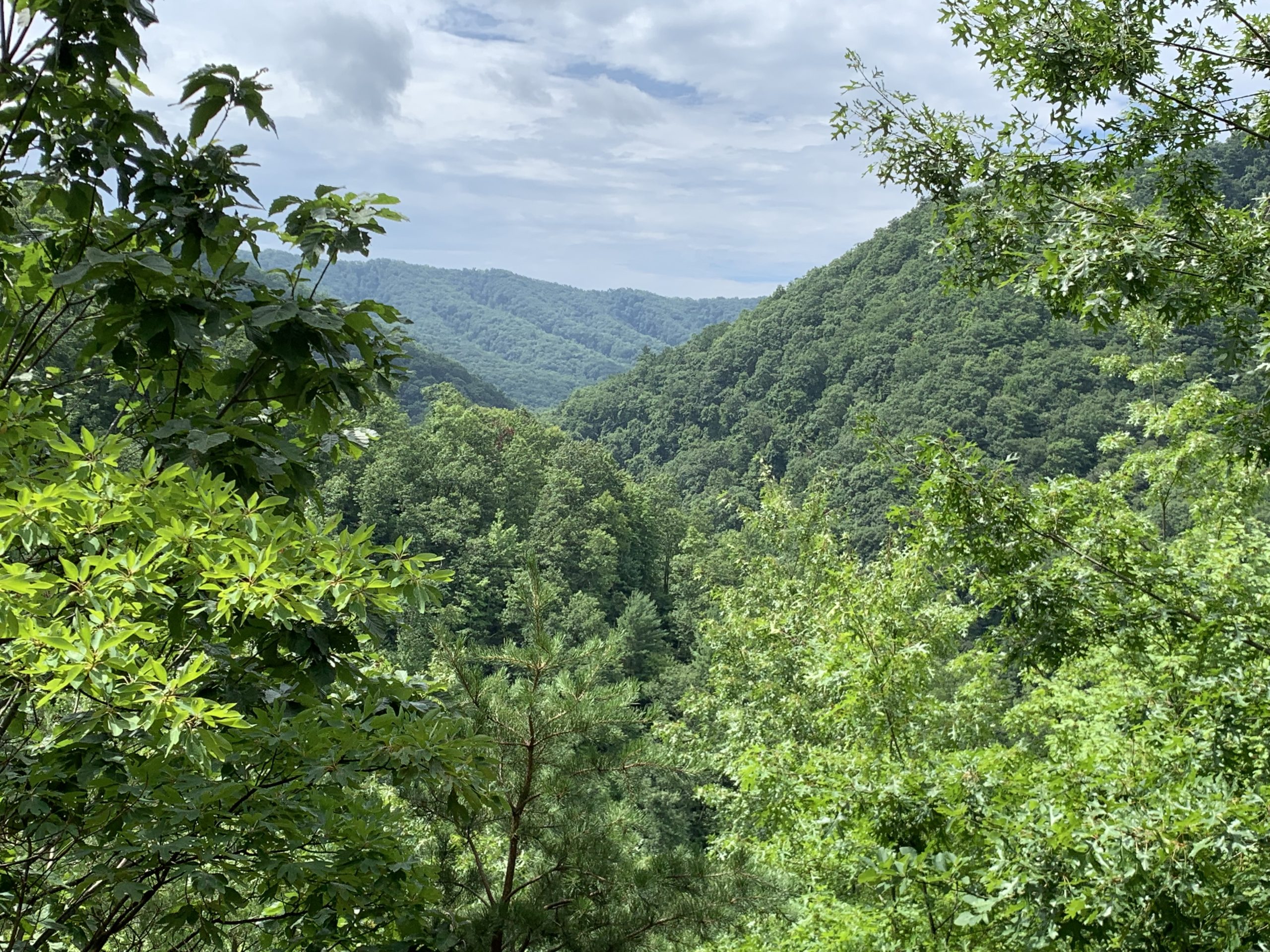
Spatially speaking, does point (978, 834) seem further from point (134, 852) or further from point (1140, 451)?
point (1140, 451)

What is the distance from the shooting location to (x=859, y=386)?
71.2 m

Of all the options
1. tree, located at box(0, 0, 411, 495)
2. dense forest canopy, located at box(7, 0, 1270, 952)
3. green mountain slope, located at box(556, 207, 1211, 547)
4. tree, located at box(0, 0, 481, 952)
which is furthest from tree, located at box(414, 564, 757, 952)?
green mountain slope, located at box(556, 207, 1211, 547)

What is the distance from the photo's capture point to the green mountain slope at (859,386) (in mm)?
52125

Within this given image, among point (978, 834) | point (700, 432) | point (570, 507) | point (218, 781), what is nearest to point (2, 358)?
point (218, 781)

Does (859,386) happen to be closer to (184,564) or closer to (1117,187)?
(1117,187)

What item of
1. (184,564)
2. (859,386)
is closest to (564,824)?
(184,564)

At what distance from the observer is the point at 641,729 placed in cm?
395

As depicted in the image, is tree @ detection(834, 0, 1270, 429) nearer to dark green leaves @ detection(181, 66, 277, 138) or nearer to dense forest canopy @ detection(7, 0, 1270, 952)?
dense forest canopy @ detection(7, 0, 1270, 952)

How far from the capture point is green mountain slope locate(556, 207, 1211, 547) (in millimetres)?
52125

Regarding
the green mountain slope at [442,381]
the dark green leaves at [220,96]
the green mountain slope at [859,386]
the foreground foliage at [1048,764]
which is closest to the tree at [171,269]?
the dark green leaves at [220,96]

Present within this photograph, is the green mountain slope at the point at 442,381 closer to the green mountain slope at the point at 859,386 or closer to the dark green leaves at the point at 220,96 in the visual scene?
the green mountain slope at the point at 859,386

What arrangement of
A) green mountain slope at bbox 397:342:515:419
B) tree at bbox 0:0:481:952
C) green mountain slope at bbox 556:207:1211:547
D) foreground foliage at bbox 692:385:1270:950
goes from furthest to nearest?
green mountain slope at bbox 397:342:515:419
green mountain slope at bbox 556:207:1211:547
foreground foliage at bbox 692:385:1270:950
tree at bbox 0:0:481:952

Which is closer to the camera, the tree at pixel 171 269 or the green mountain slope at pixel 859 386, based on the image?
the tree at pixel 171 269

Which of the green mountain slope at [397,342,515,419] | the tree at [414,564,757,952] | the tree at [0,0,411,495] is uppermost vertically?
the green mountain slope at [397,342,515,419]
